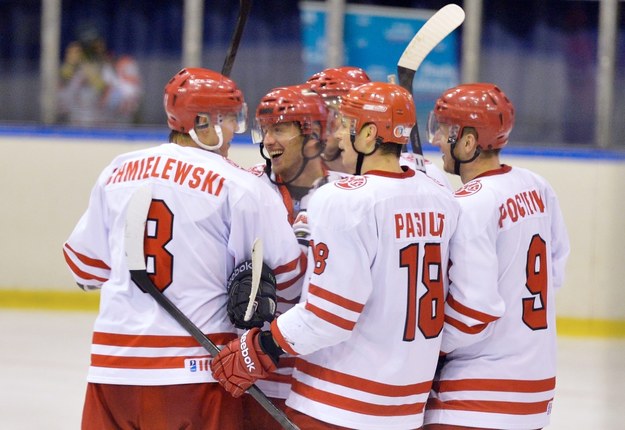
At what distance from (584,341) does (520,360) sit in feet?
11.1

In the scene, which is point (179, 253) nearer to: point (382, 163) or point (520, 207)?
point (382, 163)

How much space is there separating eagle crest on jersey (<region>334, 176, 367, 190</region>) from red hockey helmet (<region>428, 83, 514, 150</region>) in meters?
0.38

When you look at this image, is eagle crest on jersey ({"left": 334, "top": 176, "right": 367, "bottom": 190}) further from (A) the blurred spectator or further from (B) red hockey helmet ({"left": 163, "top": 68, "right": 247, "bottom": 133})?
(A) the blurred spectator

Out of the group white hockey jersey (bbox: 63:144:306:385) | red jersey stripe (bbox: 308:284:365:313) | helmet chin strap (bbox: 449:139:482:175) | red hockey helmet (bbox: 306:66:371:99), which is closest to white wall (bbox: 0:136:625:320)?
red hockey helmet (bbox: 306:66:371:99)

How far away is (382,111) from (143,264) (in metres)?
0.59

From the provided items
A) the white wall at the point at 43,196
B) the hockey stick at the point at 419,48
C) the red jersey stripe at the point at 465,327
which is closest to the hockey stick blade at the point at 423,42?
the hockey stick at the point at 419,48

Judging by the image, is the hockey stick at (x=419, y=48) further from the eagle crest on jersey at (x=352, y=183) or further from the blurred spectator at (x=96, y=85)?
the blurred spectator at (x=96, y=85)

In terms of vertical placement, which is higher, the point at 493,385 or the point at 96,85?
the point at 96,85

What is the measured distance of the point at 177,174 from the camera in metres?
2.30

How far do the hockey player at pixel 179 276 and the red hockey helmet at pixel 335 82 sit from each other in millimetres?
639

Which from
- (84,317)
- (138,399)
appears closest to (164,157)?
(138,399)

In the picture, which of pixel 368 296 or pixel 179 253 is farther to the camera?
pixel 179 253

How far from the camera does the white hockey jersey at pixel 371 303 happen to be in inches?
83.0

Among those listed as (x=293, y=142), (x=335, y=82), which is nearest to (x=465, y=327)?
(x=293, y=142)
